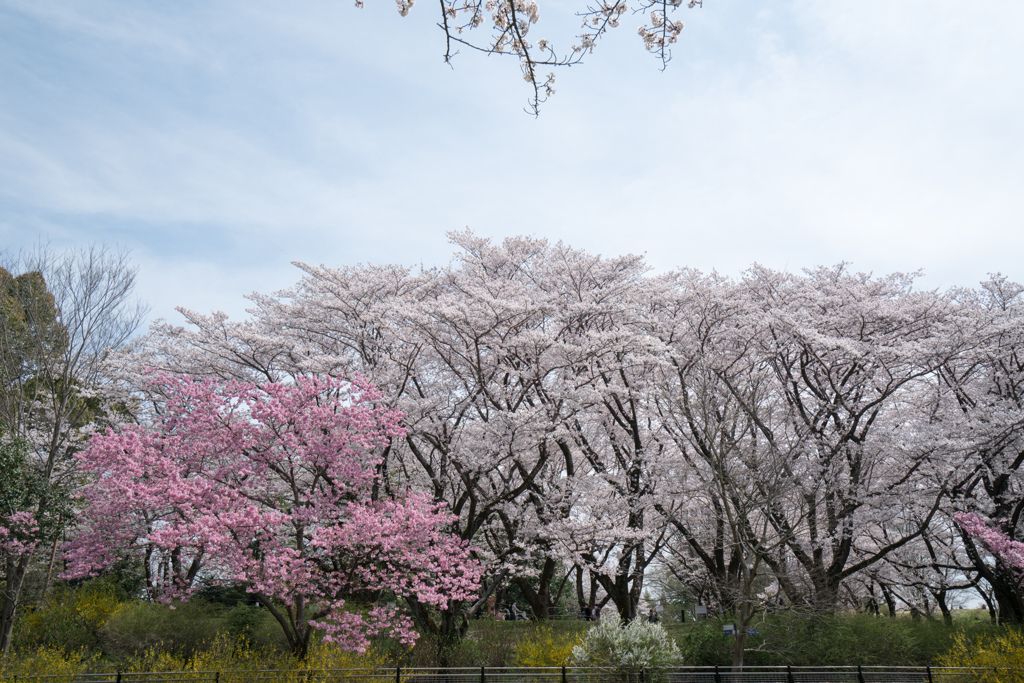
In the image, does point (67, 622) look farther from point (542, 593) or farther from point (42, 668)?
point (542, 593)

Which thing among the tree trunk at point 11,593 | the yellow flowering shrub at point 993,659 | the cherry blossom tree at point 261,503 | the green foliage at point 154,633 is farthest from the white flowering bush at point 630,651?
the tree trunk at point 11,593

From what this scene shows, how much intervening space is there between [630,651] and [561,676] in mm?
Result: 1290

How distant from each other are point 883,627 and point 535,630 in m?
7.88

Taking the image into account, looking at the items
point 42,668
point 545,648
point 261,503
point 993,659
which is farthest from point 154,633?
point 993,659

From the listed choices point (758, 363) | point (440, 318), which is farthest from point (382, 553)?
point (758, 363)

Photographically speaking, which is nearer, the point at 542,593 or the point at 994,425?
the point at 994,425

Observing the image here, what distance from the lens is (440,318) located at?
15.8m

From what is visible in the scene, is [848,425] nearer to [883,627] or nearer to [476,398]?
[883,627]

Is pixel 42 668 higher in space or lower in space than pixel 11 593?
lower

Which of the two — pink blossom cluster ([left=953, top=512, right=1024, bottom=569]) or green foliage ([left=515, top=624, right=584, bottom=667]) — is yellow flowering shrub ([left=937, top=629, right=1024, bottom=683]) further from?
green foliage ([left=515, top=624, right=584, bottom=667])

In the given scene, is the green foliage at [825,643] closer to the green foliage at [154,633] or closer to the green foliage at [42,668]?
the green foliage at [154,633]

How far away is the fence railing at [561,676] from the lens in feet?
32.7

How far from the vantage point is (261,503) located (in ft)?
41.3

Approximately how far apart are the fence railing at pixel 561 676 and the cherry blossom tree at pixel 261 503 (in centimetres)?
85
